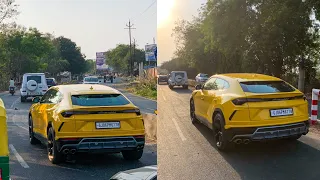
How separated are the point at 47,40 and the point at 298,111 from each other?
1.71 meters

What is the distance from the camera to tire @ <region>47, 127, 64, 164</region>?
3184 mm

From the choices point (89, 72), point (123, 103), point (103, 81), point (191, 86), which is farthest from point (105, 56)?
point (191, 86)

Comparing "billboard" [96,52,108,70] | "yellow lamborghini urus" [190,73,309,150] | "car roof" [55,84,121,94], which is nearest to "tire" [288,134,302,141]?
"yellow lamborghini urus" [190,73,309,150]

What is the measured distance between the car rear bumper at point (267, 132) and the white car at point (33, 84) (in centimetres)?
174

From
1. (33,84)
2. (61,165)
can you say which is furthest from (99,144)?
(33,84)

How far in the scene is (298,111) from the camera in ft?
4.88

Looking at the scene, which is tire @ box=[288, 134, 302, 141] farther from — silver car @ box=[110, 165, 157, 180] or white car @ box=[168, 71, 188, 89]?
silver car @ box=[110, 165, 157, 180]

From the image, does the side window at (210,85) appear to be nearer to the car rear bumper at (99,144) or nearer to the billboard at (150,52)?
the billboard at (150,52)

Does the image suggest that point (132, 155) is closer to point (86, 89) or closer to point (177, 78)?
point (86, 89)

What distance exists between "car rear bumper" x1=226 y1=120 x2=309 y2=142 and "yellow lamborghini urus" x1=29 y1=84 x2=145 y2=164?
1.77 metres

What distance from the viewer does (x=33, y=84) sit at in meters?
2.95

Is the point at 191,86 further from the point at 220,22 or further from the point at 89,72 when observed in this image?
the point at 89,72

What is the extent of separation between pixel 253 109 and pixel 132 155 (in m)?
2.11

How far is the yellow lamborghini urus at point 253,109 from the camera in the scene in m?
1.44
